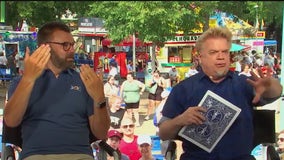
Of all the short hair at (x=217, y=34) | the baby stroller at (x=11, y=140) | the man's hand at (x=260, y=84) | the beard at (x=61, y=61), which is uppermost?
the short hair at (x=217, y=34)

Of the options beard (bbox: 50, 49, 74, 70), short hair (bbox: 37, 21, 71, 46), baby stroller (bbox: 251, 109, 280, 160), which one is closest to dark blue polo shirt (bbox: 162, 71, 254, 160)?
baby stroller (bbox: 251, 109, 280, 160)

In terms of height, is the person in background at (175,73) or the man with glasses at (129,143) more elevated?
the person in background at (175,73)

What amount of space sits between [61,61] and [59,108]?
303 mm

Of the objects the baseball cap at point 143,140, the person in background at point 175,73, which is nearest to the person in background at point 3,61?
the person in background at point 175,73

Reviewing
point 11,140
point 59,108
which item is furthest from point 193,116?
point 11,140

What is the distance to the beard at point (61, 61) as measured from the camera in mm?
2912

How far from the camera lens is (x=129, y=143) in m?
5.42

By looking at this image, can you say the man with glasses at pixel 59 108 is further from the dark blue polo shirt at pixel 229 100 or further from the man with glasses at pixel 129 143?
the man with glasses at pixel 129 143

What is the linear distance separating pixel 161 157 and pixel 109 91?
4622mm

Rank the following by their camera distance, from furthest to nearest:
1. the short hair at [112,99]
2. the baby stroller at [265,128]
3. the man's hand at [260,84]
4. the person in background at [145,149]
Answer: the short hair at [112,99], the person in background at [145,149], the baby stroller at [265,128], the man's hand at [260,84]

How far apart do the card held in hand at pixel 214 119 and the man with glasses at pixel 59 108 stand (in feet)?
1.95

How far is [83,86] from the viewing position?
294cm

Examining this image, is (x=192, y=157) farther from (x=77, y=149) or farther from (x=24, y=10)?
(x=24, y=10)

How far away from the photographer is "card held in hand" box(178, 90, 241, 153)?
9.13 feet
